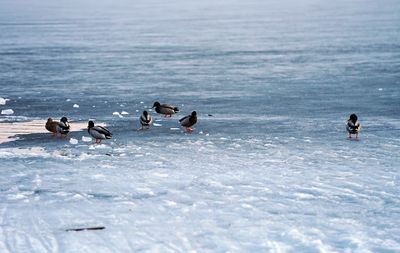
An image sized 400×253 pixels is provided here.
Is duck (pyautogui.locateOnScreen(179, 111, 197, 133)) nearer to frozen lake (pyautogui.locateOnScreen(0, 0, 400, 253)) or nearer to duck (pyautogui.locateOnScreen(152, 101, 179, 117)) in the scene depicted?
frozen lake (pyautogui.locateOnScreen(0, 0, 400, 253))

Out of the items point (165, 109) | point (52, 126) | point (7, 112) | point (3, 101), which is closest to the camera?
point (52, 126)

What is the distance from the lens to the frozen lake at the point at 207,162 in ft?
25.8

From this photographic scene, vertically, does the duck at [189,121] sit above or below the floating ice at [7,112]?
above

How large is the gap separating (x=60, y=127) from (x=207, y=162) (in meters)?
3.86

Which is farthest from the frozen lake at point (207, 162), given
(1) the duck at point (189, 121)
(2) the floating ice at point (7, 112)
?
(1) the duck at point (189, 121)

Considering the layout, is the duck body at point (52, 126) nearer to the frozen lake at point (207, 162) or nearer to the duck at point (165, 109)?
the frozen lake at point (207, 162)

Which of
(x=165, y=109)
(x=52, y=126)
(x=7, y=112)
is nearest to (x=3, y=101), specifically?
(x=7, y=112)

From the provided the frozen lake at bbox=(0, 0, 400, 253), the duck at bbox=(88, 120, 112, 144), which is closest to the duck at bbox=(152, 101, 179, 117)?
the frozen lake at bbox=(0, 0, 400, 253)

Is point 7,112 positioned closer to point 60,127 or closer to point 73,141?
point 60,127

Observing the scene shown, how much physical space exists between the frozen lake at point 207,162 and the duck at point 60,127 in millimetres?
225

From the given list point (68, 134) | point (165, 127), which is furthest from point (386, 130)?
point (68, 134)

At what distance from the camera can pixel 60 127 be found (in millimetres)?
13891

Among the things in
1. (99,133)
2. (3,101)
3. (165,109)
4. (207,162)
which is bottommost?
(207,162)

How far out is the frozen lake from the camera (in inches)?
309
